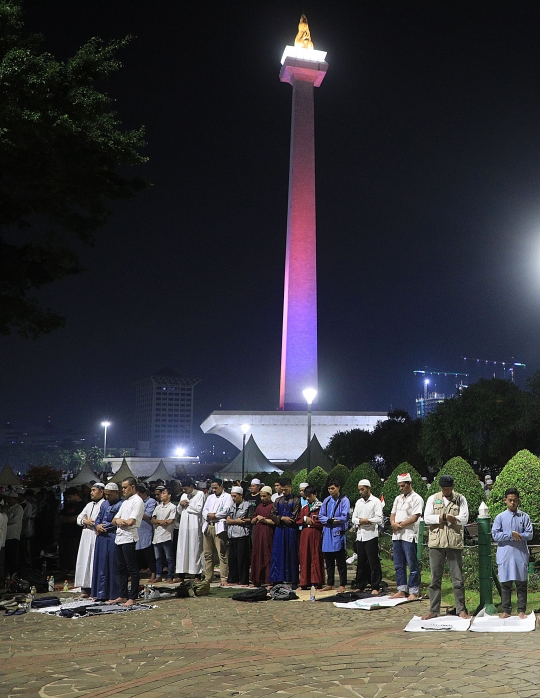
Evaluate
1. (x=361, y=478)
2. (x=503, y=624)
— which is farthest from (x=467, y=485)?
(x=503, y=624)

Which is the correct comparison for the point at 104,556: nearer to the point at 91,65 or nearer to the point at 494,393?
the point at 91,65

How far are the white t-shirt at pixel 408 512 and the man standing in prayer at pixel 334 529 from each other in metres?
1.31

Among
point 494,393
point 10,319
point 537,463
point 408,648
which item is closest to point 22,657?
point 408,648

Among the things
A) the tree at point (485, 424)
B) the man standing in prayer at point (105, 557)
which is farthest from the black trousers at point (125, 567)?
the tree at point (485, 424)

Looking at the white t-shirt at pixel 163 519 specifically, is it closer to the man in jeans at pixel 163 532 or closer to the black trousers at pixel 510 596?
the man in jeans at pixel 163 532

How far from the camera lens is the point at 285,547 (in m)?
10.9

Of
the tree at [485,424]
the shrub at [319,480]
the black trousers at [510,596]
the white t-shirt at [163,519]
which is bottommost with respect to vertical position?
the black trousers at [510,596]

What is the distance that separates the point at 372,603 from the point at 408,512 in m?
1.23

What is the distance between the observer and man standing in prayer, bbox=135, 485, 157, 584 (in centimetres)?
1175

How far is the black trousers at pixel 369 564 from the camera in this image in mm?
9820

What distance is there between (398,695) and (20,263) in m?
8.71

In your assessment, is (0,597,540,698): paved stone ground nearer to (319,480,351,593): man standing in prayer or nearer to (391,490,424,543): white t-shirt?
(391,490,424,543): white t-shirt

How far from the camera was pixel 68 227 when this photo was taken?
1125 centimetres

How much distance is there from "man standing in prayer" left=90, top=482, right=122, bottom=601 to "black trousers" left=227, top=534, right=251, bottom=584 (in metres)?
2.16
